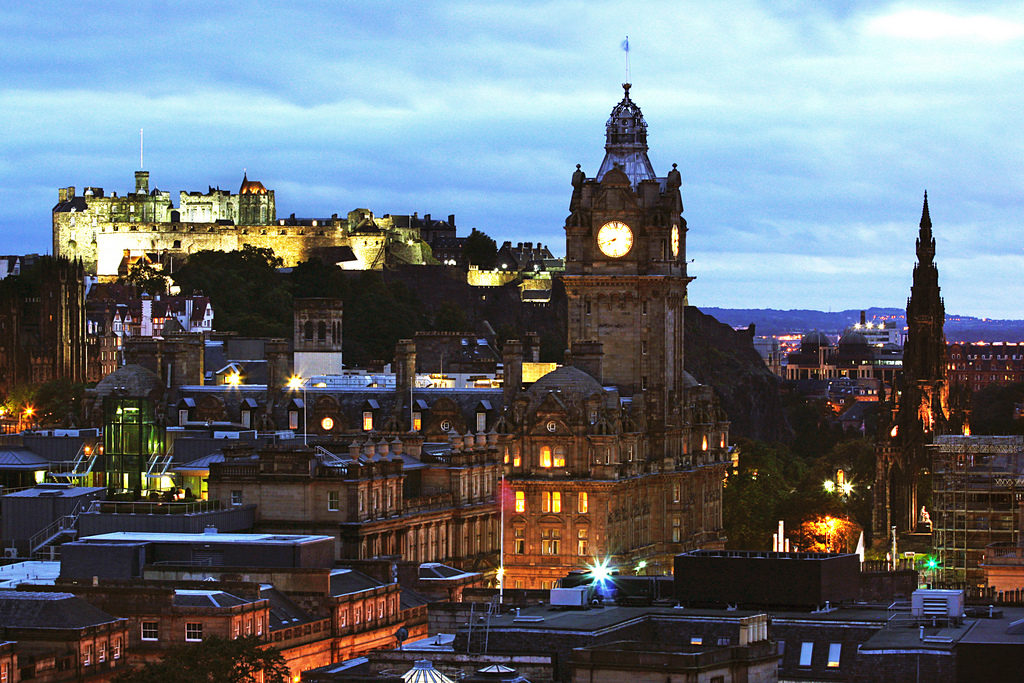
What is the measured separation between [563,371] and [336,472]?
104ft

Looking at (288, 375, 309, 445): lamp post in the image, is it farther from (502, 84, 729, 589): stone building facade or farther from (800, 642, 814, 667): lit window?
(800, 642, 814, 667): lit window

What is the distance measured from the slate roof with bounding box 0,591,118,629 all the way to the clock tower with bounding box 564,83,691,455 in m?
74.1

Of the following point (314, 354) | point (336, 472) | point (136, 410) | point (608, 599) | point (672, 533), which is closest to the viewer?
point (608, 599)

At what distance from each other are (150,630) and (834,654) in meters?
28.8

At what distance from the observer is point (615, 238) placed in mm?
177250

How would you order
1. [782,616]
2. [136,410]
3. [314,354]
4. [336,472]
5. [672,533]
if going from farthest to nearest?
[314,354] → [672,533] → [136,410] → [336,472] → [782,616]

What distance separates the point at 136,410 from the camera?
530 ft

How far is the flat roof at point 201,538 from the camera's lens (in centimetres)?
12138

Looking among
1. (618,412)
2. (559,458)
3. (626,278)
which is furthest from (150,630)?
(626,278)

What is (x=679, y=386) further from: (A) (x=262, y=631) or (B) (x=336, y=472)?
(A) (x=262, y=631)

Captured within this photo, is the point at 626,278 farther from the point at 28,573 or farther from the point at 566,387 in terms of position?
the point at 28,573

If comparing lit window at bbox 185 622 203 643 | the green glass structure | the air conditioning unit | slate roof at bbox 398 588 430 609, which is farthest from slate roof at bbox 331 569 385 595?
the green glass structure

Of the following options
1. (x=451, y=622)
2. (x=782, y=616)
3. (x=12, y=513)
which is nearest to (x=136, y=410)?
(x=12, y=513)

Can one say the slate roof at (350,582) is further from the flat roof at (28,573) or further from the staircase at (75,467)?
the staircase at (75,467)
